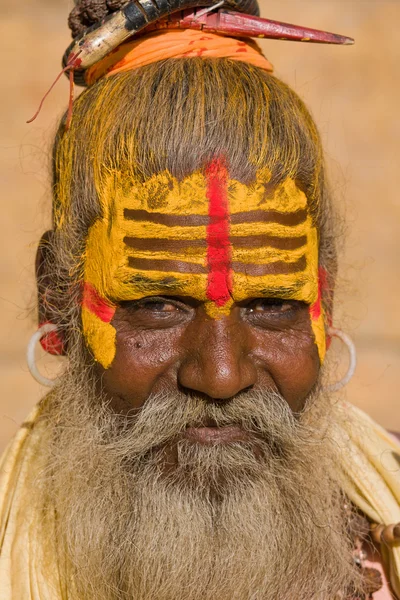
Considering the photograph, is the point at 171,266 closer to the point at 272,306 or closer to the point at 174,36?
the point at 272,306

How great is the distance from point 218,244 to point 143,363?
38 cm

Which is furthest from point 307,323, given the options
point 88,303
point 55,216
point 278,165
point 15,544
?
point 15,544

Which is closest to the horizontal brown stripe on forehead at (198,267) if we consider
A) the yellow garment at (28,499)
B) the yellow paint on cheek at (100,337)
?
the yellow paint on cheek at (100,337)

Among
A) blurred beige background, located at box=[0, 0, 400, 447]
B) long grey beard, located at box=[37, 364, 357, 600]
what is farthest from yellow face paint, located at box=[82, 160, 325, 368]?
blurred beige background, located at box=[0, 0, 400, 447]

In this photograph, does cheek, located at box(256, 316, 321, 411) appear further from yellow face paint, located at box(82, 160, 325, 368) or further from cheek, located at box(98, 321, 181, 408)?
cheek, located at box(98, 321, 181, 408)

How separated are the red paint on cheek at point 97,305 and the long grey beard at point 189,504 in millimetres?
233

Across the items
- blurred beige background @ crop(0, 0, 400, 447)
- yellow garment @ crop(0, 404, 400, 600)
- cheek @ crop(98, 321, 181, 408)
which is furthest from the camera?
Answer: blurred beige background @ crop(0, 0, 400, 447)

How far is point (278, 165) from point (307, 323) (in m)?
0.46

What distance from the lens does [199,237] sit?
2.31 meters

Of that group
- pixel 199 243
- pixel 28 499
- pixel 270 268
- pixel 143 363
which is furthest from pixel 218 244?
pixel 28 499

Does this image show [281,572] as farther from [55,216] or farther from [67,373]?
[55,216]

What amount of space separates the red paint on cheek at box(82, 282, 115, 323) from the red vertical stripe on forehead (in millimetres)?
307

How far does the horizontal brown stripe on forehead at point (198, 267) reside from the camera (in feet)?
7.59

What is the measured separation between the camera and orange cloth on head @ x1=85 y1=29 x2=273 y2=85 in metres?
2.56
